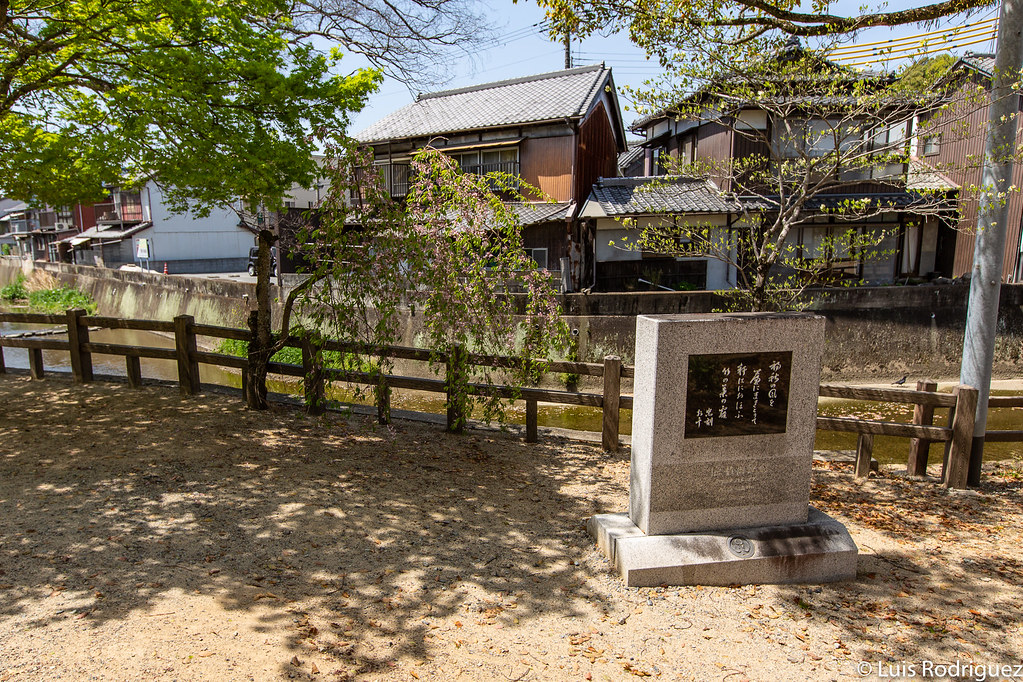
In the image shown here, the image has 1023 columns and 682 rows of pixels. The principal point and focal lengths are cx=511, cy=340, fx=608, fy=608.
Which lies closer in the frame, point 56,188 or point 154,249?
point 56,188

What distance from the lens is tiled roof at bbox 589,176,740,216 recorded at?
19.3m

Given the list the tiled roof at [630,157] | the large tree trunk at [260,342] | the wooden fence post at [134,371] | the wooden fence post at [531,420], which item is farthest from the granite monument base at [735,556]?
the tiled roof at [630,157]

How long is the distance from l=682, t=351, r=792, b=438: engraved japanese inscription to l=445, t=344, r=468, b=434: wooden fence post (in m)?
3.17

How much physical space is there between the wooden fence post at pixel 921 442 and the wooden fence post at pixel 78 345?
11426mm

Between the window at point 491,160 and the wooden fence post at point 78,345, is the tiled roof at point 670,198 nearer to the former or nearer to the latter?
the window at point 491,160

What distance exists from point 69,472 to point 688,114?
8.01m

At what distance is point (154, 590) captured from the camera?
4.21 m

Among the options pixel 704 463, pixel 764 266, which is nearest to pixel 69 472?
pixel 704 463

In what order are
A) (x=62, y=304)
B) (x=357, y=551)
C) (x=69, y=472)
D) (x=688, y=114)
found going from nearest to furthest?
(x=357, y=551) → (x=69, y=472) → (x=688, y=114) → (x=62, y=304)

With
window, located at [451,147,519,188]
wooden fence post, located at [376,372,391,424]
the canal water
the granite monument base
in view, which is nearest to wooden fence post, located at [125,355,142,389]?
the canal water

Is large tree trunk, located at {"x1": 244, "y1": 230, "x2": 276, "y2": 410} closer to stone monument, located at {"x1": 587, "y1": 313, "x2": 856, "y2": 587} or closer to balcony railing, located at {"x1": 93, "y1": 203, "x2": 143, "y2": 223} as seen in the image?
stone monument, located at {"x1": 587, "y1": 313, "x2": 856, "y2": 587}

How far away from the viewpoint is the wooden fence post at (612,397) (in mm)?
7418

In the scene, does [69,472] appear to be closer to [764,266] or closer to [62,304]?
[764,266]

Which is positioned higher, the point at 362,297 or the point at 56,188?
the point at 56,188
